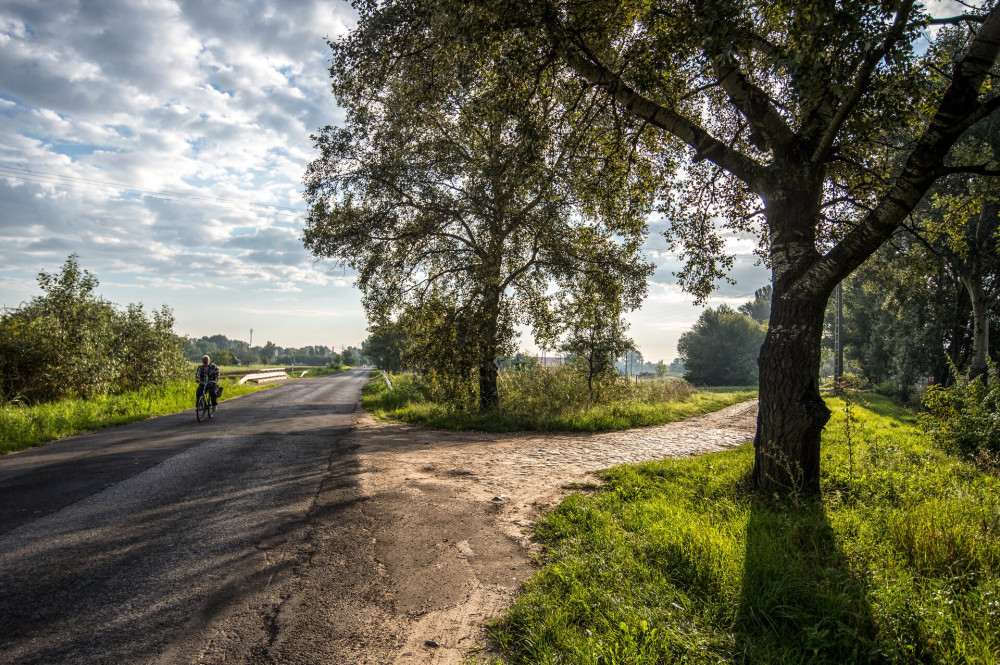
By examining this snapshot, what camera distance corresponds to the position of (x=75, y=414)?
1159cm

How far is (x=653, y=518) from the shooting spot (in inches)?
191

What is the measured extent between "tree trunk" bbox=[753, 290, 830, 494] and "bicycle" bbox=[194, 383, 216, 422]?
14.0 metres

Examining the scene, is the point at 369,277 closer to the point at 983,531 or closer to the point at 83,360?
the point at 83,360

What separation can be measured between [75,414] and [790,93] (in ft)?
52.4

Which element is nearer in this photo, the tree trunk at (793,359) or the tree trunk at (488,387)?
the tree trunk at (793,359)

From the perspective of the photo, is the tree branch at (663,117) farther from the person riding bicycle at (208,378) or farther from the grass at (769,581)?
the person riding bicycle at (208,378)

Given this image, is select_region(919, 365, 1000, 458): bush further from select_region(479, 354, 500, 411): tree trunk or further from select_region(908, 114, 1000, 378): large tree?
select_region(479, 354, 500, 411): tree trunk

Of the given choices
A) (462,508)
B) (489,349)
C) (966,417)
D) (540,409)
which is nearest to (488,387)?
(489,349)

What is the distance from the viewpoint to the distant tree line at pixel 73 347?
13.1m

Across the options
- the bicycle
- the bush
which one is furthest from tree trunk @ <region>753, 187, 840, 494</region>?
the bicycle

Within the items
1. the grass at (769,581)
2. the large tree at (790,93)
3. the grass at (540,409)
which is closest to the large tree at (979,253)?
the grass at (540,409)

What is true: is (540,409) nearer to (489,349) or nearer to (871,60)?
(489,349)

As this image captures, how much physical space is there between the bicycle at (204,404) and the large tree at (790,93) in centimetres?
1127

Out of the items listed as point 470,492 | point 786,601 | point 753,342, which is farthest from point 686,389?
point 753,342
